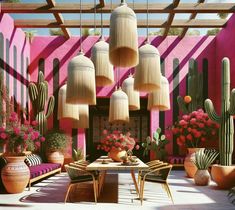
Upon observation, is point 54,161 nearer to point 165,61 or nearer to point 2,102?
point 2,102

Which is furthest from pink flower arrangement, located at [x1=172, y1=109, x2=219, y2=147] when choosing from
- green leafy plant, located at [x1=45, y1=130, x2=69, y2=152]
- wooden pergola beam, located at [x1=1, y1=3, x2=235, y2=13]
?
green leafy plant, located at [x1=45, y1=130, x2=69, y2=152]

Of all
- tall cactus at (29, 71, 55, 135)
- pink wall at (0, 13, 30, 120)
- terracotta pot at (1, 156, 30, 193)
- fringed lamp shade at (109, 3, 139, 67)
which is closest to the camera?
fringed lamp shade at (109, 3, 139, 67)

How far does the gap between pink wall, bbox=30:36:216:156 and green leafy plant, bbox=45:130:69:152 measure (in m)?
1.75

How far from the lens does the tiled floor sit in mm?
5311

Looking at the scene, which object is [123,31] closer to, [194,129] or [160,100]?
[160,100]

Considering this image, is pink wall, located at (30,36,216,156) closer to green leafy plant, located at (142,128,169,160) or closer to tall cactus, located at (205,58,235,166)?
green leafy plant, located at (142,128,169,160)

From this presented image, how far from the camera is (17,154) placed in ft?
22.1

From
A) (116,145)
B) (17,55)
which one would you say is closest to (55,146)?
(17,55)

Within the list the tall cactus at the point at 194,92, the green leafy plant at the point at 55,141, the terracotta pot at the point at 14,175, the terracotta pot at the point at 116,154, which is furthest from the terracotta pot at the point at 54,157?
the tall cactus at the point at 194,92

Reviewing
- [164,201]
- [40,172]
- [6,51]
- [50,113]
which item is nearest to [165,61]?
[50,113]

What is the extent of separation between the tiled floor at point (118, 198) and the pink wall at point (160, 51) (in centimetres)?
430

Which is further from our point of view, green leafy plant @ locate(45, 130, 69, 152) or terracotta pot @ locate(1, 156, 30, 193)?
green leafy plant @ locate(45, 130, 69, 152)

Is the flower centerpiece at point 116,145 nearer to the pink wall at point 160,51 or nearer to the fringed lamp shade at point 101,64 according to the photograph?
the fringed lamp shade at point 101,64

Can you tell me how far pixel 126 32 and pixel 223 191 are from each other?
4597 millimetres
